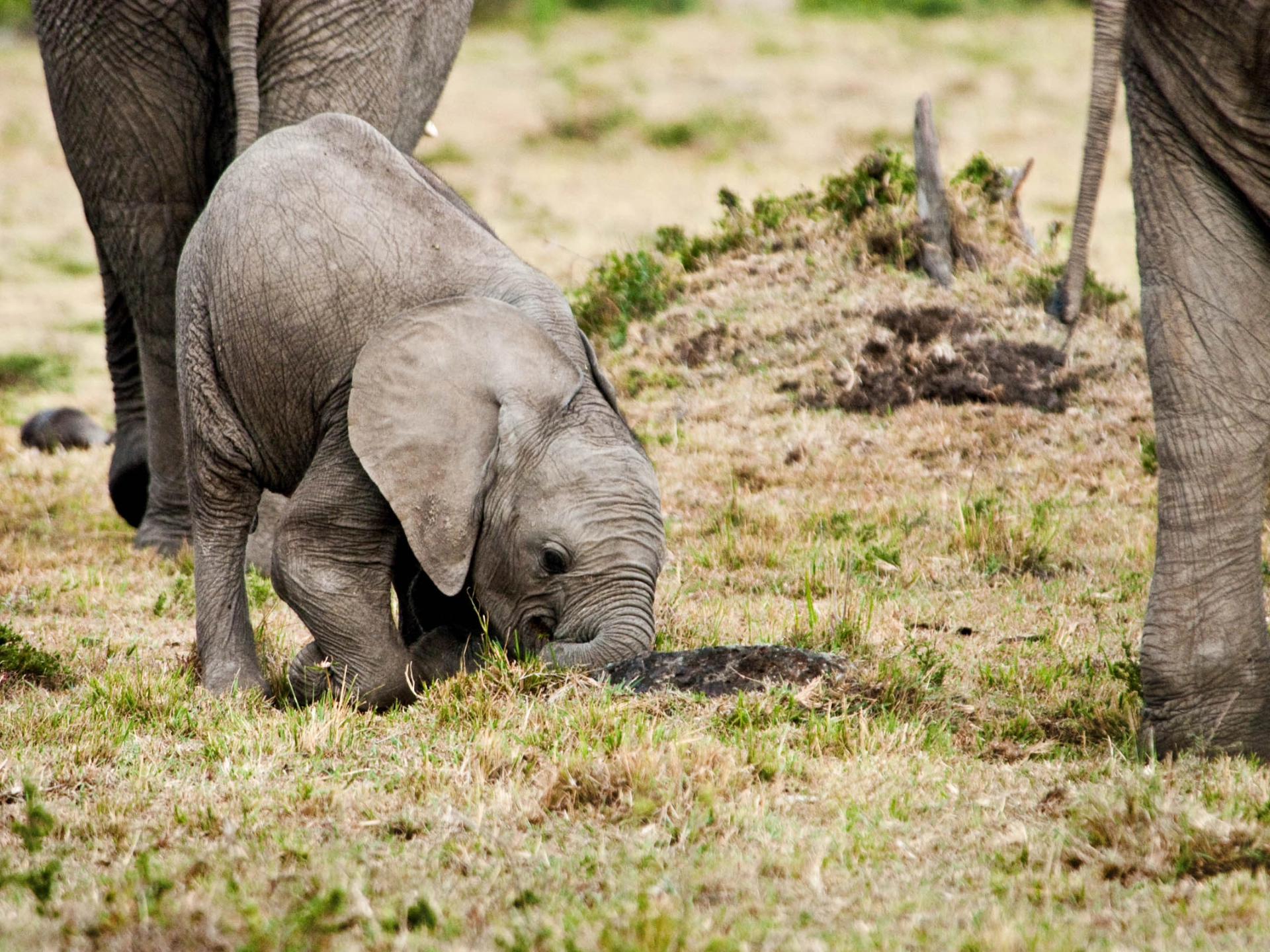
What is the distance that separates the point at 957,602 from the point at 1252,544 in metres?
2.27

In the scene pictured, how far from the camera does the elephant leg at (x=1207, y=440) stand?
4000 millimetres

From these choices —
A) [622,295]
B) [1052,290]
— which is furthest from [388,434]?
[622,295]

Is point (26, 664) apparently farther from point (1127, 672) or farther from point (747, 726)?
point (1127, 672)

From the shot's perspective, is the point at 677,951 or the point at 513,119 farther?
the point at 513,119

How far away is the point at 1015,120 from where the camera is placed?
2408 cm

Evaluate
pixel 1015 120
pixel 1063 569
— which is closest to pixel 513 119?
pixel 1015 120

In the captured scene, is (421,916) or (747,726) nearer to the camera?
(421,916)

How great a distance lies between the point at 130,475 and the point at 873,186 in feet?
17.2

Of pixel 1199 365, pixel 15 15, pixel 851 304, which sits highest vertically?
pixel 1199 365

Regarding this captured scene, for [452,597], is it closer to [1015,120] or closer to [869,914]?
[869,914]

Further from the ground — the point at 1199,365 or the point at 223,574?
the point at 1199,365

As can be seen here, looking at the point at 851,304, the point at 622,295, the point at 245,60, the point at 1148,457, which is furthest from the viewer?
the point at 622,295

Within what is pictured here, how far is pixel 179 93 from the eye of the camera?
6.60 m

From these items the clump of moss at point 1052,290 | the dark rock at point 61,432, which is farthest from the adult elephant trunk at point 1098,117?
the dark rock at point 61,432
